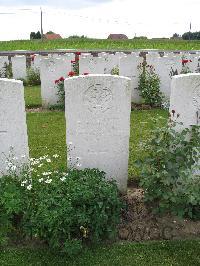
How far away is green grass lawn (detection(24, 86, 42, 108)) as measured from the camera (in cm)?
Answer: 1064

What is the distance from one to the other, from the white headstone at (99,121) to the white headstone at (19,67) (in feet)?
35.0

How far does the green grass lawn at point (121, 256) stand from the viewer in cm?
403

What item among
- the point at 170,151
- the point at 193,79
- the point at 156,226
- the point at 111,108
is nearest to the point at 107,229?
the point at 156,226

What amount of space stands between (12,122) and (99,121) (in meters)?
1.05

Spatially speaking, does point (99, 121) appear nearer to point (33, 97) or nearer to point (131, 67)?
point (131, 67)

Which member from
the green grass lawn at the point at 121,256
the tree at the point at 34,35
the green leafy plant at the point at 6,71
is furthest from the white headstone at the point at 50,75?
the tree at the point at 34,35

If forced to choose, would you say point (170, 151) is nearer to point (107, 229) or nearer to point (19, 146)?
point (107, 229)

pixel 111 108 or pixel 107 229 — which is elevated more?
pixel 111 108

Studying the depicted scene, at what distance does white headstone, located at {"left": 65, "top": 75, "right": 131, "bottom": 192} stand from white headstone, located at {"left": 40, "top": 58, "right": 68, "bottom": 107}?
5.40 meters

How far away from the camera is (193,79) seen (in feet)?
15.2

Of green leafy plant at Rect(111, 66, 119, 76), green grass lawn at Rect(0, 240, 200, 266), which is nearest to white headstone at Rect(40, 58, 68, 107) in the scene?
green leafy plant at Rect(111, 66, 119, 76)

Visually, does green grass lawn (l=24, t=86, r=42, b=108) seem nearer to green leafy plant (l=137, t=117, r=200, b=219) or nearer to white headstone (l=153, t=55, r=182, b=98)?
white headstone (l=153, t=55, r=182, b=98)

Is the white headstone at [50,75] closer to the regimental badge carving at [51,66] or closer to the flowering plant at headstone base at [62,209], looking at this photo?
the regimental badge carving at [51,66]

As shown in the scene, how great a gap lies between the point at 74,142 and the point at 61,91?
5.12m
